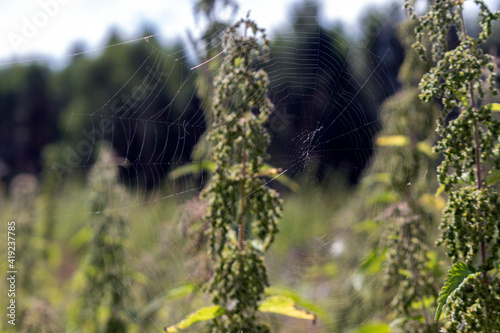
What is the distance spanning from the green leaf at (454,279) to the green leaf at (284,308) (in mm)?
471

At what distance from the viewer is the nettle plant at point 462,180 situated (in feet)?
5.08

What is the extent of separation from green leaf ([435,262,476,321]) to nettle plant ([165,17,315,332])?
1.56ft

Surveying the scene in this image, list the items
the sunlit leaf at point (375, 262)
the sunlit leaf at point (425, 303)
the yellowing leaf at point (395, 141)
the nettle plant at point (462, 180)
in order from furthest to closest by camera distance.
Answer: the yellowing leaf at point (395, 141), the sunlit leaf at point (375, 262), the sunlit leaf at point (425, 303), the nettle plant at point (462, 180)

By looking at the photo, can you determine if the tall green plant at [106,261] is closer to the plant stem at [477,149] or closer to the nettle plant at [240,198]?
the nettle plant at [240,198]

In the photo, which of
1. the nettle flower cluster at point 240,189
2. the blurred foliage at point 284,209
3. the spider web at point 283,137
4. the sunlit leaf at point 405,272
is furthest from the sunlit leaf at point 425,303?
the nettle flower cluster at point 240,189

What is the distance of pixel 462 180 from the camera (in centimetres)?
176

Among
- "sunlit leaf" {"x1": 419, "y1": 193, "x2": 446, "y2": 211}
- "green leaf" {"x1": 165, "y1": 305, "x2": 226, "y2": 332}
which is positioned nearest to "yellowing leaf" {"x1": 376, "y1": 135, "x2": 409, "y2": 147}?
"sunlit leaf" {"x1": 419, "y1": 193, "x2": 446, "y2": 211}

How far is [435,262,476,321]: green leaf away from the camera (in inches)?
61.2

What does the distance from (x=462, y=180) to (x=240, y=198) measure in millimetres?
838

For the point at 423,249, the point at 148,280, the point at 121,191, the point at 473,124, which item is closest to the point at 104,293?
the point at 148,280

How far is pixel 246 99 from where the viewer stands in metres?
1.92

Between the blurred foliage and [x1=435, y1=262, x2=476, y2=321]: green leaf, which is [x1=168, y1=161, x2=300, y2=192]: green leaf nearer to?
the blurred foliage

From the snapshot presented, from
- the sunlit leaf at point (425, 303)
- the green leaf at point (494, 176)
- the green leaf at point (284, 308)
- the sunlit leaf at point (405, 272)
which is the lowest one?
the sunlit leaf at point (425, 303)

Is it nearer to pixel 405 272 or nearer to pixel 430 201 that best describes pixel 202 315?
pixel 405 272
